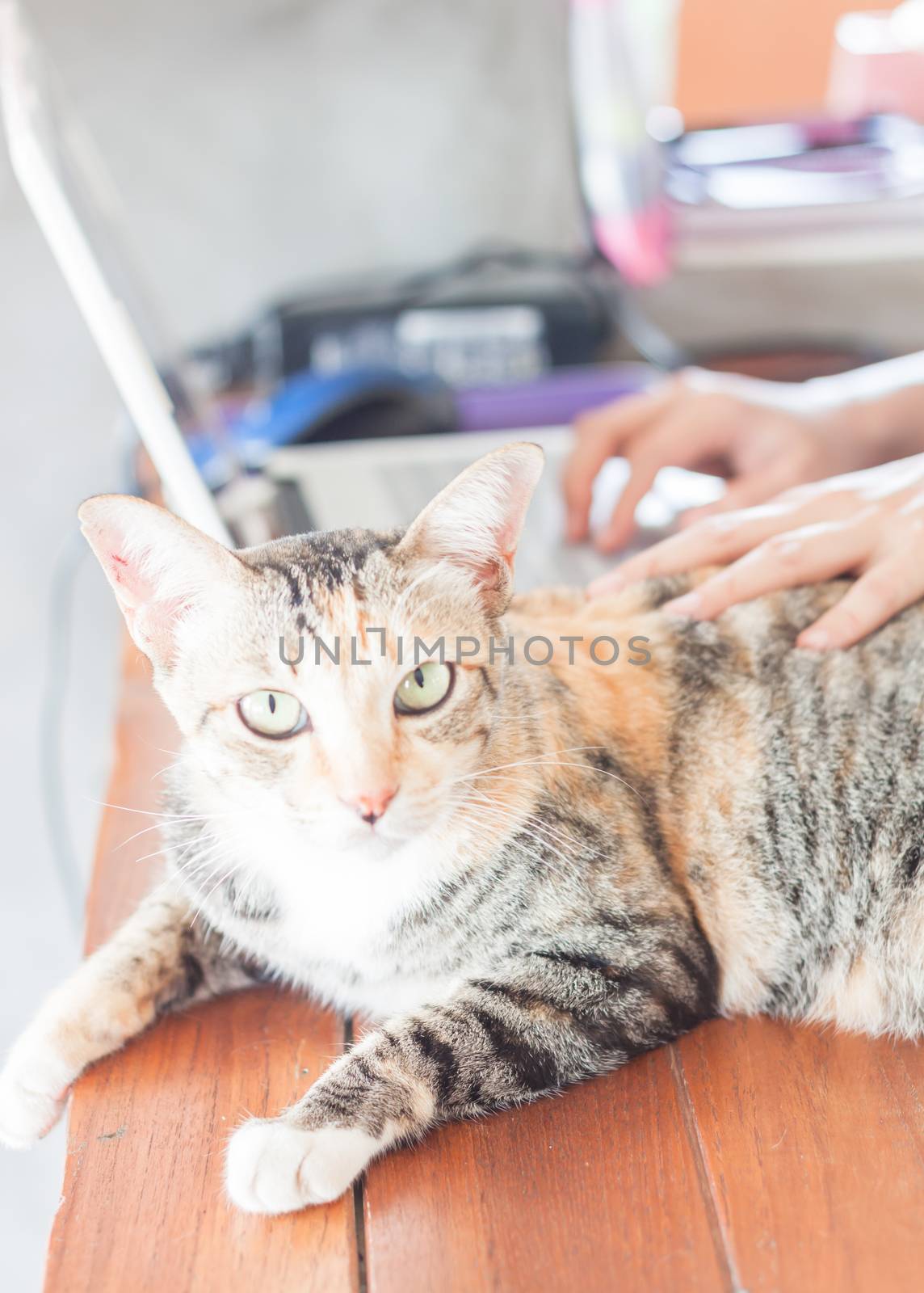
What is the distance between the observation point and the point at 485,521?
32.7 inches

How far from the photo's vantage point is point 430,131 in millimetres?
2014

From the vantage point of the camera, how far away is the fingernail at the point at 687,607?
99cm

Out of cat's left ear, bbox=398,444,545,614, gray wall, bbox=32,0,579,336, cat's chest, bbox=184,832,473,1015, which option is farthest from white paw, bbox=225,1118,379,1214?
gray wall, bbox=32,0,579,336

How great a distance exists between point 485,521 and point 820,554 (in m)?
0.37

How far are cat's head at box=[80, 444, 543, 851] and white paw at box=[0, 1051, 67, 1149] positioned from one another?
0.23 metres

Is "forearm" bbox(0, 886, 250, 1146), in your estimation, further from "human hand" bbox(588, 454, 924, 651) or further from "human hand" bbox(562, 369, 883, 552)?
"human hand" bbox(562, 369, 883, 552)

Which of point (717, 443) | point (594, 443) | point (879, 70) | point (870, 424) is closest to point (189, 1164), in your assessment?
point (594, 443)

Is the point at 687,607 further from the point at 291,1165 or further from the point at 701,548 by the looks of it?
the point at 291,1165

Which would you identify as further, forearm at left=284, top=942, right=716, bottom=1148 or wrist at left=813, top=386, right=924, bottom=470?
wrist at left=813, top=386, right=924, bottom=470

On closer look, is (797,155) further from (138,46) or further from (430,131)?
(138,46)

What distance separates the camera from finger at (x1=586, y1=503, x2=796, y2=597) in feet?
3.45

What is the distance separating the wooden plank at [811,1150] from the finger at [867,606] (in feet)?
1.10

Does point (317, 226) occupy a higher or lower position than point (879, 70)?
higher

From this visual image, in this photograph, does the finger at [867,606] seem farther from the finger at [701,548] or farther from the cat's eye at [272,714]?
the cat's eye at [272,714]
